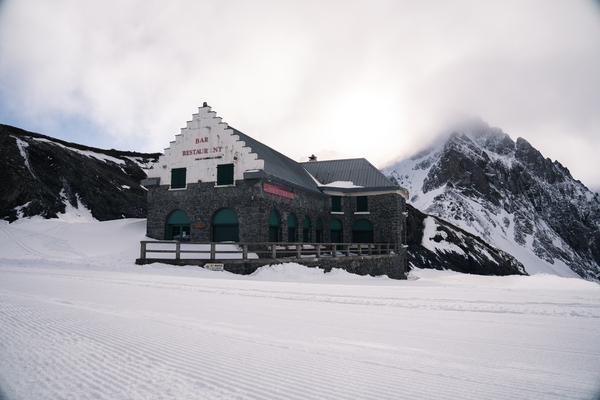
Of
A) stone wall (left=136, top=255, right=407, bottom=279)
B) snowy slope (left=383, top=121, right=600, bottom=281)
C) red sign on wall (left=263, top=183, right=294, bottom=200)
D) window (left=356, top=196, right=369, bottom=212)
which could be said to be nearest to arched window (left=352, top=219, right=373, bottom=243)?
window (left=356, top=196, right=369, bottom=212)

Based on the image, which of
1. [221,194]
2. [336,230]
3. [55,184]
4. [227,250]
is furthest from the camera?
[55,184]

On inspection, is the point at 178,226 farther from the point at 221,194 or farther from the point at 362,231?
the point at 362,231

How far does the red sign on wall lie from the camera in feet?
68.0

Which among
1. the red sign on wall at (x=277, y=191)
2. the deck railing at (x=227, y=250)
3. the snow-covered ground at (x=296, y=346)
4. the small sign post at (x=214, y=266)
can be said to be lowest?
the snow-covered ground at (x=296, y=346)

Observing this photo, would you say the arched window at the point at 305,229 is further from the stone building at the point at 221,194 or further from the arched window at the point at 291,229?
the arched window at the point at 291,229

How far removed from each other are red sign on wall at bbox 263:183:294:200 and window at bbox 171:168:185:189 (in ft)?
17.7

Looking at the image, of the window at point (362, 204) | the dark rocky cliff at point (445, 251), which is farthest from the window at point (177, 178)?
the dark rocky cliff at point (445, 251)

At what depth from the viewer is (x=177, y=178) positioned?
22.5 m

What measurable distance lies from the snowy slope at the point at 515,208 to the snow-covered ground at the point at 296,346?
5188 inches

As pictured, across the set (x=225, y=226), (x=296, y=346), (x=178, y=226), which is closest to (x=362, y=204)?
(x=225, y=226)

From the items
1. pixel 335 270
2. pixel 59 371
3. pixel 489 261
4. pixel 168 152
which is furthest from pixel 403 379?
pixel 489 261

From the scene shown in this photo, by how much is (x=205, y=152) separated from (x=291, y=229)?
7.19 m

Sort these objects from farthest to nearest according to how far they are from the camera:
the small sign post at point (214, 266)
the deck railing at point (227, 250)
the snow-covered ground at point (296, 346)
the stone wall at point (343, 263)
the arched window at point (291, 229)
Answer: the arched window at point (291, 229) < the deck railing at point (227, 250) < the stone wall at point (343, 263) < the small sign post at point (214, 266) < the snow-covered ground at point (296, 346)

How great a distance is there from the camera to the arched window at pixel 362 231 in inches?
1130
